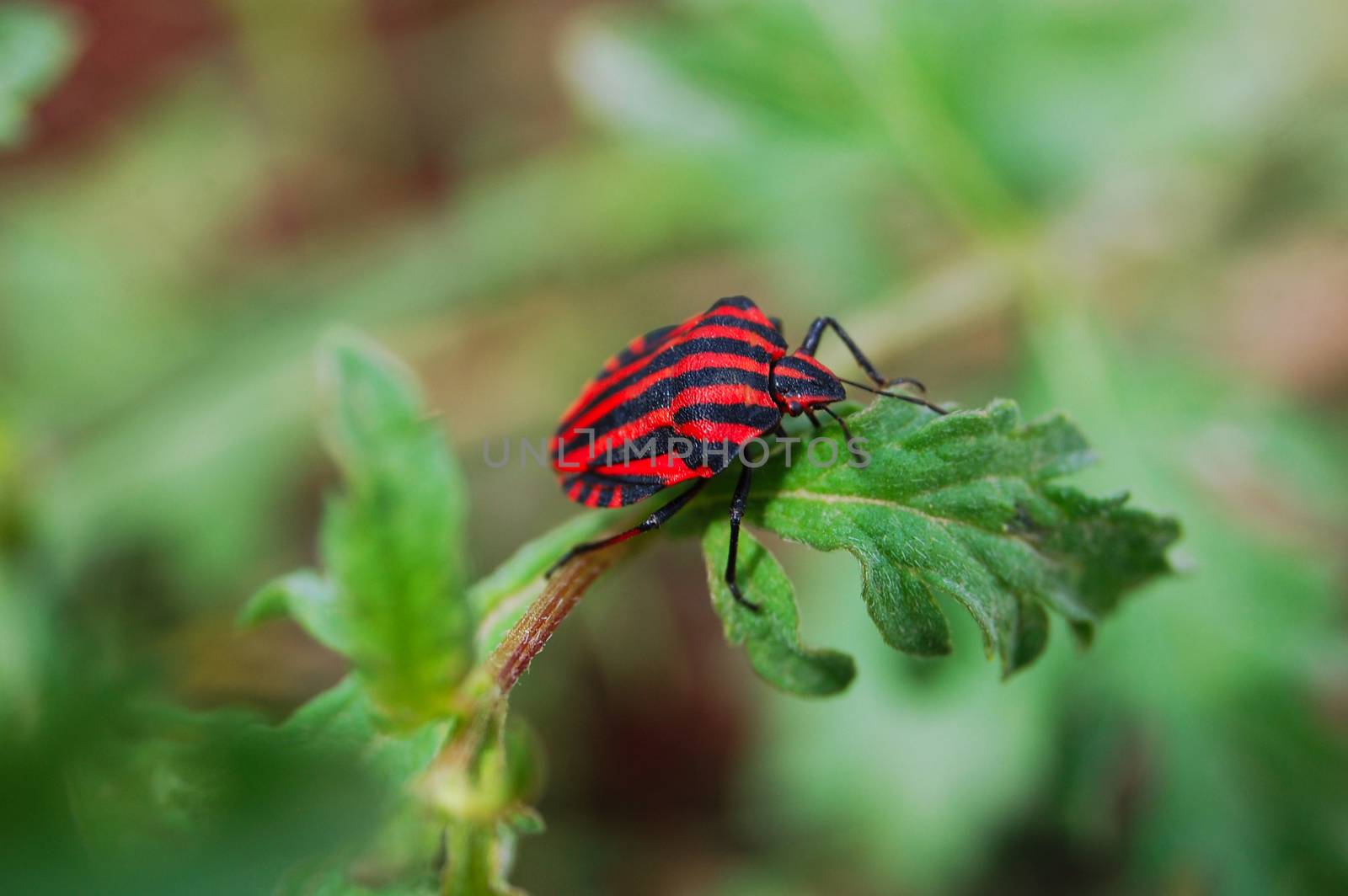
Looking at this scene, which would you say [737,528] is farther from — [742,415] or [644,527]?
[742,415]

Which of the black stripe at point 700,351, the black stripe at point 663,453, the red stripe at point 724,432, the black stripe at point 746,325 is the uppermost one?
Result: the black stripe at point 746,325

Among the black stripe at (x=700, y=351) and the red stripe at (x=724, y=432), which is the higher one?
the black stripe at (x=700, y=351)

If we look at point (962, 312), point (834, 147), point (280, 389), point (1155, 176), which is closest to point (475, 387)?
point (280, 389)

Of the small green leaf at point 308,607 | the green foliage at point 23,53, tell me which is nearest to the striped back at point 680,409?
the small green leaf at point 308,607

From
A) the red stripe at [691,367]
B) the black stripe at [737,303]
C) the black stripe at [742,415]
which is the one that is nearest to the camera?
the black stripe at [742,415]

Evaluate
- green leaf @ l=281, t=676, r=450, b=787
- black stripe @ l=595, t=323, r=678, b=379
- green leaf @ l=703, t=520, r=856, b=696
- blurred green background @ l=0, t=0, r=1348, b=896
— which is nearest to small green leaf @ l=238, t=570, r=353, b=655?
green leaf @ l=281, t=676, r=450, b=787

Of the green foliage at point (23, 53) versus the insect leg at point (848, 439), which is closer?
the insect leg at point (848, 439)

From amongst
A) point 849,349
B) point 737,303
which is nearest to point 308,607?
point 737,303

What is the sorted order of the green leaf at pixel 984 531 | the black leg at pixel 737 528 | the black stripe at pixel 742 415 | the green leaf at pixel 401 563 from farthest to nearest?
the black stripe at pixel 742 415 < the black leg at pixel 737 528 < the green leaf at pixel 984 531 < the green leaf at pixel 401 563

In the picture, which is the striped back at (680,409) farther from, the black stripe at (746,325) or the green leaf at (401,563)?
the green leaf at (401,563)
